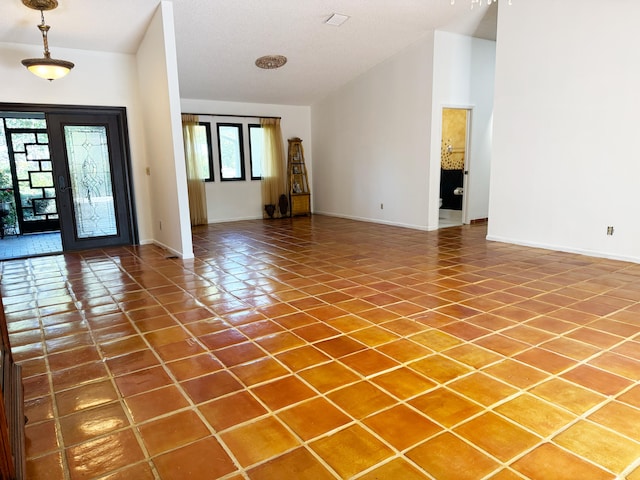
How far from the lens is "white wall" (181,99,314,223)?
319 inches

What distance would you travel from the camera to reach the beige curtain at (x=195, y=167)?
25.4 ft

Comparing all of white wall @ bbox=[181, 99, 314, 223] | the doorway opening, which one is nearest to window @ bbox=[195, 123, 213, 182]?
white wall @ bbox=[181, 99, 314, 223]

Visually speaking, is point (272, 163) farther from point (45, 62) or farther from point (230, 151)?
point (45, 62)

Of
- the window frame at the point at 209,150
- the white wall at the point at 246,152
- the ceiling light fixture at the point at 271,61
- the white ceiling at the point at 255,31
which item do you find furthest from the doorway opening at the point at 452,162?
the window frame at the point at 209,150

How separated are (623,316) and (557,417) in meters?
1.61

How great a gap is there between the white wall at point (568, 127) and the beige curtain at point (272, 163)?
14.9 ft

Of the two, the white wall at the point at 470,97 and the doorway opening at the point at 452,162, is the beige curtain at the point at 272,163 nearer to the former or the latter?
the doorway opening at the point at 452,162

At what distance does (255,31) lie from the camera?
5676mm

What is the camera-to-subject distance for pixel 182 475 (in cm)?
151

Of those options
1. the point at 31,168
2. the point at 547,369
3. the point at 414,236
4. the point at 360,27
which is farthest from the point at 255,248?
the point at 31,168

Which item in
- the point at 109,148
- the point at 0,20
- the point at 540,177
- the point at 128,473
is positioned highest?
the point at 0,20

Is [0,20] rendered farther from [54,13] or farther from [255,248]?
[255,248]

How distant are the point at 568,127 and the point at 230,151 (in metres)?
5.96

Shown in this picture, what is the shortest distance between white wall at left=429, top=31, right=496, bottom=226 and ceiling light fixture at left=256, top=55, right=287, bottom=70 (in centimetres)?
239
